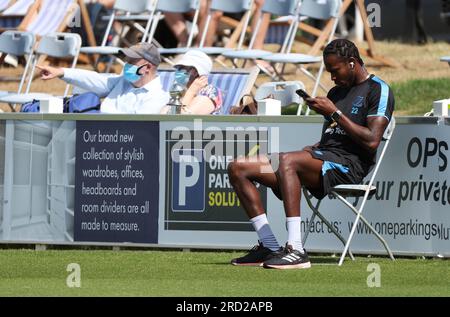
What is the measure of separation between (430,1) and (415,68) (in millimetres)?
9922

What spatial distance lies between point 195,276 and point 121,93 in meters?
3.52

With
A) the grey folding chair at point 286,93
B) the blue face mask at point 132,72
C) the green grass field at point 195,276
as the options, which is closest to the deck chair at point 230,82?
the grey folding chair at point 286,93

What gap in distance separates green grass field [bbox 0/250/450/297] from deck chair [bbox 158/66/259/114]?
228 centimetres

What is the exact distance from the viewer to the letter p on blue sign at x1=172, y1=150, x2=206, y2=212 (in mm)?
12148

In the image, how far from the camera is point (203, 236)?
12.1m

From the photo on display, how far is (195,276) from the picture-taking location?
1020 centimetres

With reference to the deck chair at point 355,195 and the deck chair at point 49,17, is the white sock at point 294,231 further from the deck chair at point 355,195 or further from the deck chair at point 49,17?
the deck chair at point 49,17

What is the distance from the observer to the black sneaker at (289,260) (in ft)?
34.1

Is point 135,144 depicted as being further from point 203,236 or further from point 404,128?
point 404,128

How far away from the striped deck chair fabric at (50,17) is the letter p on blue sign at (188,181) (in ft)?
22.4

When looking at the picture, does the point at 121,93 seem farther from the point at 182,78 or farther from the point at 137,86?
the point at 182,78

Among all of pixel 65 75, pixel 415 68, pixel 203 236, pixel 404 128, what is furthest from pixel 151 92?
pixel 415 68
